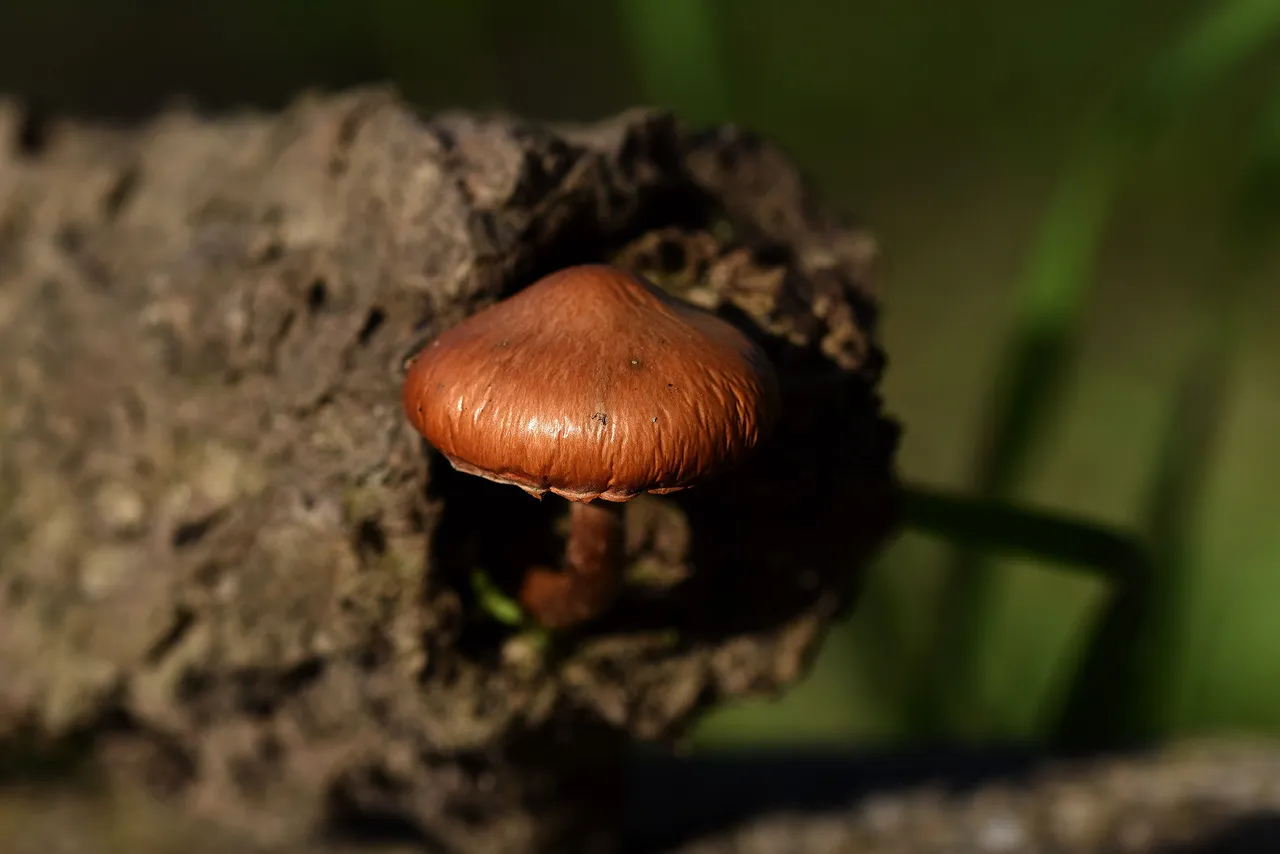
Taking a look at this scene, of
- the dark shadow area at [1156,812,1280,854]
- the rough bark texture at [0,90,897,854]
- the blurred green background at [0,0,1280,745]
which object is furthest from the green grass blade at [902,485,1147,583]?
the dark shadow area at [1156,812,1280,854]

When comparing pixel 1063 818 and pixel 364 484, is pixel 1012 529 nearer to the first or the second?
pixel 1063 818

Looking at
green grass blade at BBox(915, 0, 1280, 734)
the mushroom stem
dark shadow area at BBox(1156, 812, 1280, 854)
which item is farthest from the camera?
green grass blade at BBox(915, 0, 1280, 734)

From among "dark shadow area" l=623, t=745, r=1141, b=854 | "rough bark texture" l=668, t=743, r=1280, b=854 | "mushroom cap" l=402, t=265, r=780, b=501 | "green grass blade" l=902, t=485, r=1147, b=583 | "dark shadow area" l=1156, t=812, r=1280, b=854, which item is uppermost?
"mushroom cap" l=402, t=265, r=780, b=501

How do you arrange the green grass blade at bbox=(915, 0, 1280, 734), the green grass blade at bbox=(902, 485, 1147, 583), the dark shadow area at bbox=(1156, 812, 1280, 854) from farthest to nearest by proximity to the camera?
the green grass blade at bbox=(915, 0, 1280, 734) → the dark shadow area at bbox=(1156, 812, 1280, 854) → the green grass blade at bbox=(902, 485, 1147, 583)

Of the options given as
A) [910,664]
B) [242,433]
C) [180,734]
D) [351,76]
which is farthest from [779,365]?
[351,76]

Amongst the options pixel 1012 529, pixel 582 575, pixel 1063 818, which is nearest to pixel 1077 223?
pixel 1012 529

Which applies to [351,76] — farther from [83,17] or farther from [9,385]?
[9,385]

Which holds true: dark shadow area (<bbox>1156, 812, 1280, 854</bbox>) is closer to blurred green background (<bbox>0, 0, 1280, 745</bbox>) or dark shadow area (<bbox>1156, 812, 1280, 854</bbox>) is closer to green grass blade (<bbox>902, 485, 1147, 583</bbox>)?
blurred green background (<bbox>0, 0, 1280, 745</bbox>)
